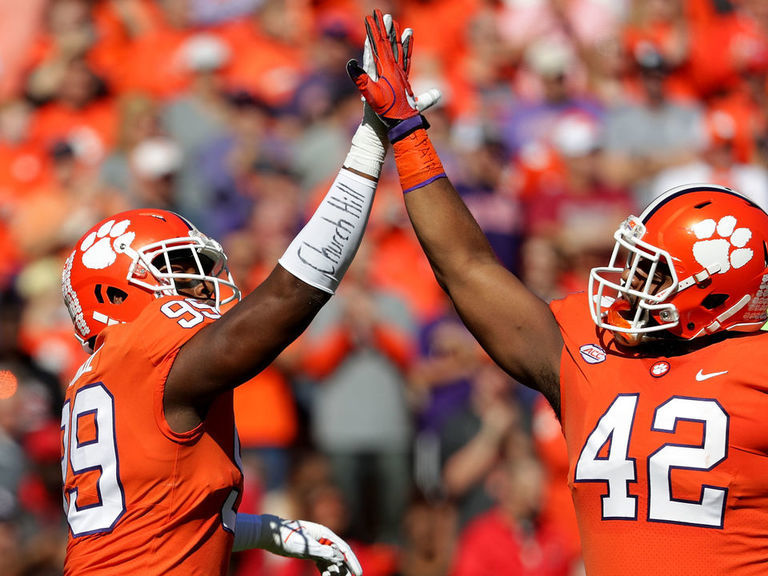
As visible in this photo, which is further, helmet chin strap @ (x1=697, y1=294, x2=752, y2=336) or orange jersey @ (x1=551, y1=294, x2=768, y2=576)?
helmet chin strap @ (x1=697, y1=294, x2=752, y2=336)

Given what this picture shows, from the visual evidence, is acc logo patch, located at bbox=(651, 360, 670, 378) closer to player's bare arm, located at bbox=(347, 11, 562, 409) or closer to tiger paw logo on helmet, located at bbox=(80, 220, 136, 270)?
player's bare arm, located at bbox=(347, 11, 562, 409)

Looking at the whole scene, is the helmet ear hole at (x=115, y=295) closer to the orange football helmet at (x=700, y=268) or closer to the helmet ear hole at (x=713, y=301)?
the orange football helmet at (x=700, y=268)

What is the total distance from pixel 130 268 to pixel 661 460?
172 cm

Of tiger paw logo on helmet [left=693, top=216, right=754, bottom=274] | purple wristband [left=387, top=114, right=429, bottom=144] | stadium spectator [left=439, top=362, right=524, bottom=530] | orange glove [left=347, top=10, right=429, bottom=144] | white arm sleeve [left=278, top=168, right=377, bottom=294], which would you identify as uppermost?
Answer: orange glove [left=347, top=10, right=429, bottom=144]

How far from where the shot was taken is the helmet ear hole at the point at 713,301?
11.1 feet

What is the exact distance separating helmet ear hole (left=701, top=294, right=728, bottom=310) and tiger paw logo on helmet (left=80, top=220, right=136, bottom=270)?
71.0 inches

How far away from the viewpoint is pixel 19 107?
34.1 ft

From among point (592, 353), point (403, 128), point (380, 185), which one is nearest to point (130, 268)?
point (403, 128)

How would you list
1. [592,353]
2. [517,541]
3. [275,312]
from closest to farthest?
[275,312], [592,353], [517,541]

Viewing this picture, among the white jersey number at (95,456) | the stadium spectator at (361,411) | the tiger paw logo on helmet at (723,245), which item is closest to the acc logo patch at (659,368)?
the tiger paw logo on helmet at (723,245)

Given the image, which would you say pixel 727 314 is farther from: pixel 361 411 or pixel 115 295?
pixel 361 411

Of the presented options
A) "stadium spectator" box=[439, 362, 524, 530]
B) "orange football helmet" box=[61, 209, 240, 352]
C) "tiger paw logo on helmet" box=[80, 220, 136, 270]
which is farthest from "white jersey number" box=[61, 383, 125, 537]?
"stadium spectator" box=[439, 362, 524, 530]

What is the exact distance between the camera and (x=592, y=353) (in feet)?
11.5

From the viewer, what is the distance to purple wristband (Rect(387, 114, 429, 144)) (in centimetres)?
364
